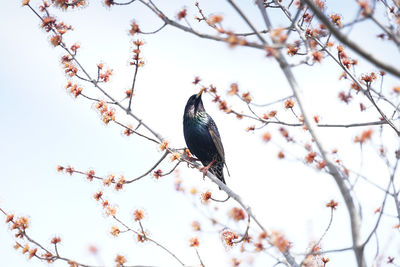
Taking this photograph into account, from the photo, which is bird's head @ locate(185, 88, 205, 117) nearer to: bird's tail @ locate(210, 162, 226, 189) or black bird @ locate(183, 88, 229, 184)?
black bird @ locate(183, 88, 229, 184)

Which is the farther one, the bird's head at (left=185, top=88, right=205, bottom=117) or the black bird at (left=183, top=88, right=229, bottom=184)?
the bird's head at (left=185, top=88, right=205, bottom=117)

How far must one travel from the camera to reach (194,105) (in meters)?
6.70

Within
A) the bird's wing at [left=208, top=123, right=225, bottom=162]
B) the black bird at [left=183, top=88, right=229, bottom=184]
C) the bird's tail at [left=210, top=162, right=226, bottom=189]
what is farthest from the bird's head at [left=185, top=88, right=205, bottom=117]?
the bird's tail at [left=210, top=162, right=226, bottom=189]

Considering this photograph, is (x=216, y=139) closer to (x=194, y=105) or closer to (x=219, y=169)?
(x=219, y=169)

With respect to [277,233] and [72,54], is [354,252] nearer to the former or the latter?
[277,233]

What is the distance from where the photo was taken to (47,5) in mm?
4590

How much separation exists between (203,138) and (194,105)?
1.87ft

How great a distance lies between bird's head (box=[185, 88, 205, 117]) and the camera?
665 centimetres

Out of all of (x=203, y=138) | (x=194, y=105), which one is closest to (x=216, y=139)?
(x=203, y=138)

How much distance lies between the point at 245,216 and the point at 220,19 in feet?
4.07

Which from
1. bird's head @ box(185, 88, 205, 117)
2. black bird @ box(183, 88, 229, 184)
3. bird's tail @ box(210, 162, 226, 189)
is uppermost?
bird's head @ box(185, 88, 205, 117)

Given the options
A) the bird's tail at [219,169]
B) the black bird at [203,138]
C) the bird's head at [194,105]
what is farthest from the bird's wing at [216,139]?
the bird's head at [194,105]

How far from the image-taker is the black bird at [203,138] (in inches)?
249

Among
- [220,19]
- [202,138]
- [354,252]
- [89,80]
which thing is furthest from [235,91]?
[202,138]
